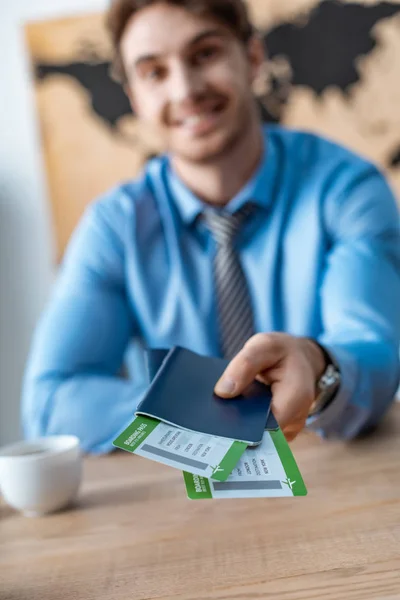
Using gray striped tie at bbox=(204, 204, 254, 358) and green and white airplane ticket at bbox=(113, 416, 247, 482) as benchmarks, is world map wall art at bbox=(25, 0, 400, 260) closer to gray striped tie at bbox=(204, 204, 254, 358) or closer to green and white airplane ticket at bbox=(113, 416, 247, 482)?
gray striped tie at bbox=(204, 204, 254, 358)

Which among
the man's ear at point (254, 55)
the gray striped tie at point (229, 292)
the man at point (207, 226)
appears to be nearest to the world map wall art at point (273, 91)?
the man's ear at point (254, 55)

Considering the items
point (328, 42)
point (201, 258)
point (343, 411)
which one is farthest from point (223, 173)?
point (328, 42)

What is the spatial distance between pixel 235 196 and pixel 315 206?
0.62 feet

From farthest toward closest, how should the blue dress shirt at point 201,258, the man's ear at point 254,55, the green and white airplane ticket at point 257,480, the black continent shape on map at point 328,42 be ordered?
the black continent shape on map at point 328,42, the man's ear at point 254,55, the blue dress shirt at point 201,258, the green and white airplane ticket at point 257,480

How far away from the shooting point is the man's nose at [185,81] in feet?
4.47

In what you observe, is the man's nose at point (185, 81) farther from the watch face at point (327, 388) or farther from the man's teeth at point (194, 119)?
the watch face at point (327, 388)

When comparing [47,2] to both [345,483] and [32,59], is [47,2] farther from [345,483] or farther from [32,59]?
[345,483]

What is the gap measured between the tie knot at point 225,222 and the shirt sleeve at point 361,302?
174 millimetres

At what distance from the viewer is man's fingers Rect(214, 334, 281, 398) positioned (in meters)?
0.58

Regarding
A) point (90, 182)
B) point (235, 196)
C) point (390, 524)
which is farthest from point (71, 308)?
point (90, 182)

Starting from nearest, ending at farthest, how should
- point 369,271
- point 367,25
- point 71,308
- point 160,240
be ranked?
point 369,271, point 71,308, point 160,240, point 367,25

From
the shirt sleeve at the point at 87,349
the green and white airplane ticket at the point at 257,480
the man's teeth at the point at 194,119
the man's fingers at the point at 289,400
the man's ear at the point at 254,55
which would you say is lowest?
the shirt sleeve at the point at 87,349

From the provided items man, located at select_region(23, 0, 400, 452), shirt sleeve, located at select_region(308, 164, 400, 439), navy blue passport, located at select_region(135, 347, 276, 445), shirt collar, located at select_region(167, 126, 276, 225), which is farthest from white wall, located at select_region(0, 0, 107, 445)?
navy blue passport, located at select_region(135, 347, 276, 445)

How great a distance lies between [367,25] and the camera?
7.71 feet
